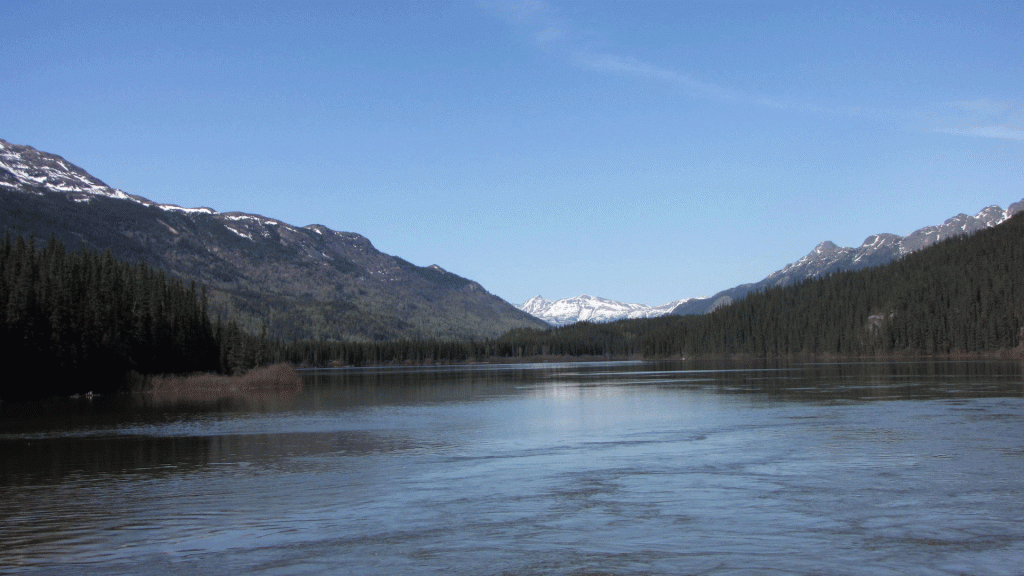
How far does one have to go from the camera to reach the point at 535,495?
23844mm

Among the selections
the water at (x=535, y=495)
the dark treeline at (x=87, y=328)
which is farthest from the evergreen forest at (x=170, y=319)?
the water at (x=535, y=495)

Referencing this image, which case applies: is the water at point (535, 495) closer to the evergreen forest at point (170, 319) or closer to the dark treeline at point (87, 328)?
the dark treeline at point (87, 328)

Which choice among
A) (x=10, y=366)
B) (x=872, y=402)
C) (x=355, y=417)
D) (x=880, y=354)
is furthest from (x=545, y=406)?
(x=880, y=354)

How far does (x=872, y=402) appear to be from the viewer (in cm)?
5341

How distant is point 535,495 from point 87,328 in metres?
79.3

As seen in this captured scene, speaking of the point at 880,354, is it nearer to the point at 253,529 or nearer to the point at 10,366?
the point at 10,366

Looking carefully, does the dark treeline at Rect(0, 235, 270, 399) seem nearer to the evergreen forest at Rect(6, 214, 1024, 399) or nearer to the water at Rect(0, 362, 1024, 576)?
the evergreen forest at Rect(6, 214, 1024, 399)

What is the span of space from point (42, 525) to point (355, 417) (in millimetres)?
36109

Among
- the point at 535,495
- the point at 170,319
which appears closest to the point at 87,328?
the point at 170,319

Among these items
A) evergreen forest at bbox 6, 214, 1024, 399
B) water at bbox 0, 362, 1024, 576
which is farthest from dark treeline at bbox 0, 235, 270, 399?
water at bbox 0, 362, 1024, 576

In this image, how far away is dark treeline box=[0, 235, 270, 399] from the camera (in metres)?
81.6

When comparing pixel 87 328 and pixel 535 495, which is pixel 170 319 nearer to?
pixel 87 328

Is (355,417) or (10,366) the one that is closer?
(355,417)

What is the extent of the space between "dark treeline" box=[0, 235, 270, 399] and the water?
118ft
